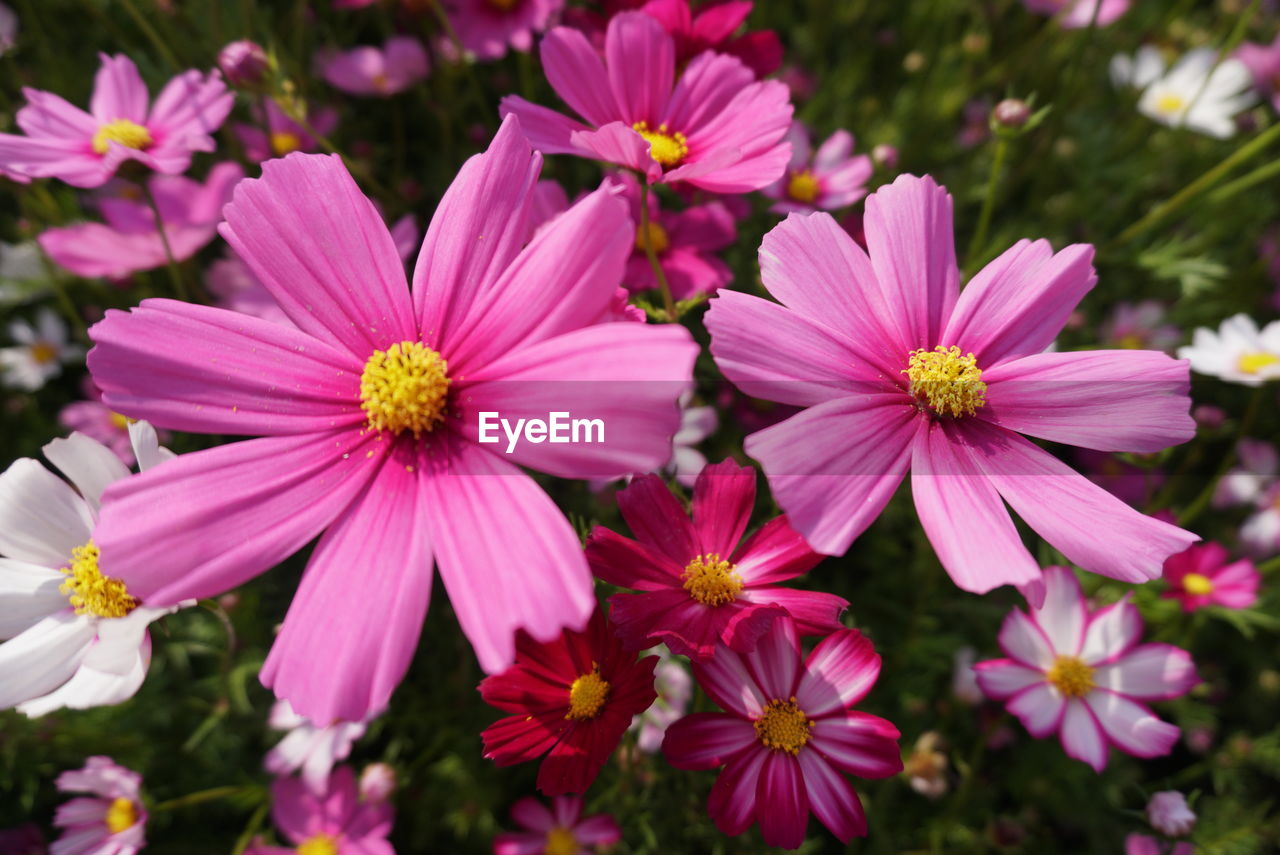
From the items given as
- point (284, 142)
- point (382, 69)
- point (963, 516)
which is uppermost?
point (382, 69)

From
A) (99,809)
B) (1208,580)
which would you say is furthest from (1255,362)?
(99,809)

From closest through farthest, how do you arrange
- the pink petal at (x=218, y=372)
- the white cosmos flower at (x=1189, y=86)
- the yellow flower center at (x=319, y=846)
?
the pink petal at (x=218, y=372) < the yellow flower center at (x=319, y=846) < the white cosmos flower at (x=1189, y=86)

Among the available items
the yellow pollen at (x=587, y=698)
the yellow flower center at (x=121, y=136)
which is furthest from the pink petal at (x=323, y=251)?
the yellow flower center at (x=121, y=136)

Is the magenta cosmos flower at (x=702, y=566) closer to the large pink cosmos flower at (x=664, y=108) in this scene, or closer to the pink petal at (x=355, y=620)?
the pink petal at (x=355, y=620)

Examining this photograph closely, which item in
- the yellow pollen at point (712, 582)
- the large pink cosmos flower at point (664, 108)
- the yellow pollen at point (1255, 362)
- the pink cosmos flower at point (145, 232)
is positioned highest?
the large pink cosmos flower at point (664, 108)

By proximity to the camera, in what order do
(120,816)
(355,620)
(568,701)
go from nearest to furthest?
1. (355,620)
2. (568,701)
3. (120,816)

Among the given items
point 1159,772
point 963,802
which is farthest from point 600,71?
point 1159,772

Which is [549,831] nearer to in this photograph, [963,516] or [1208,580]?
[963,516]
